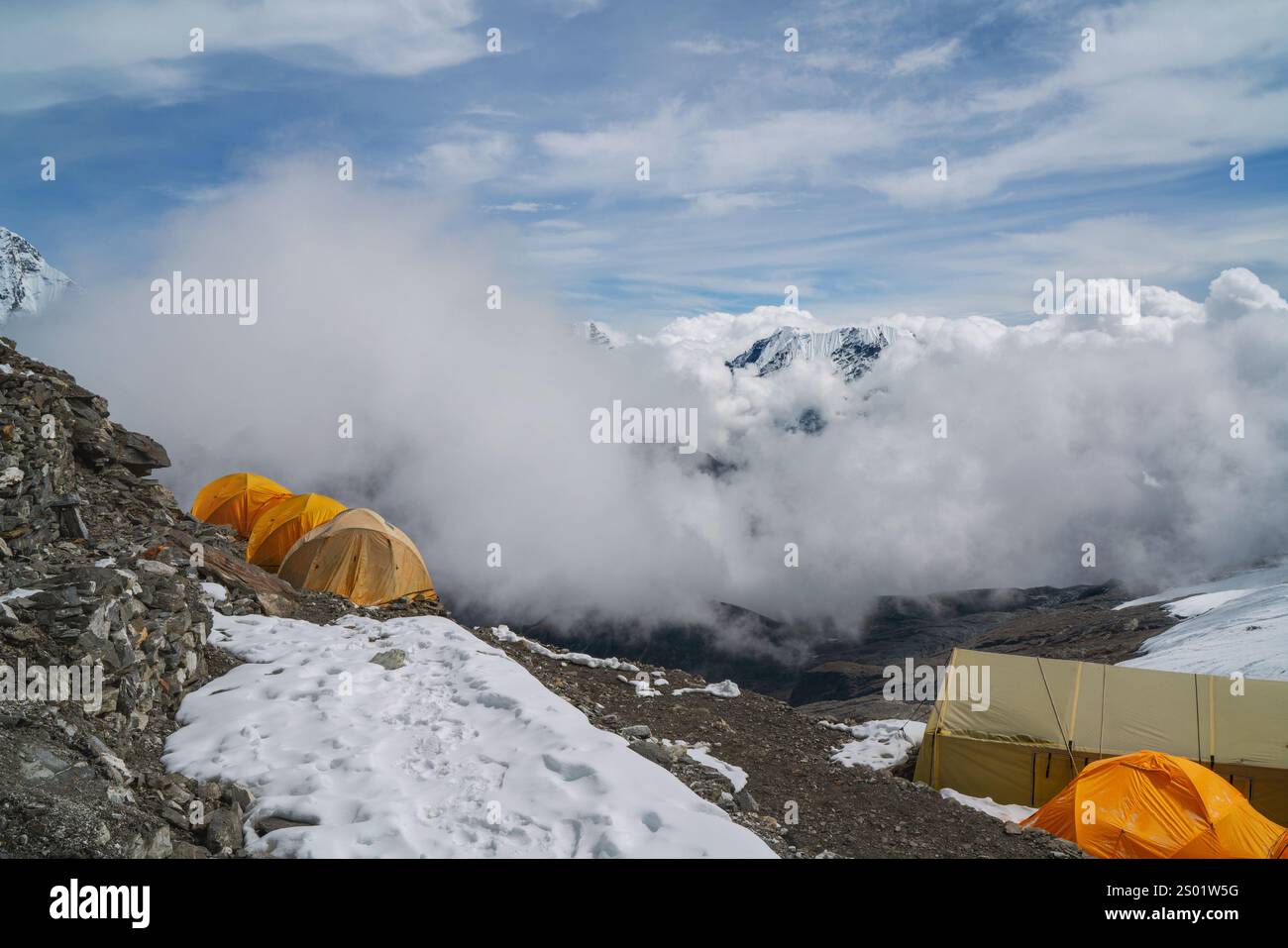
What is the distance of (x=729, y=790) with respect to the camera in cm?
1279

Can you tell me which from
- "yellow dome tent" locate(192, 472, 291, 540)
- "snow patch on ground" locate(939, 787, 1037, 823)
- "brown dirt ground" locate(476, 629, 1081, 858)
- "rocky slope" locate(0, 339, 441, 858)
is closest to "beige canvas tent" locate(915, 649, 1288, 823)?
"snow patch on ground" locate(939, 787, 1037, 823)

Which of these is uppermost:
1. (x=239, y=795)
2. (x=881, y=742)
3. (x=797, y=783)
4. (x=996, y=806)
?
(x=239, y=795)

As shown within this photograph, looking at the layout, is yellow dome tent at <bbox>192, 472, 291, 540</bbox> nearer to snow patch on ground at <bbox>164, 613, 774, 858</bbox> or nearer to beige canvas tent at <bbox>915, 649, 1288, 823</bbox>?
snow patch on ground at <bbox>164, 613, 774, 858</bbox>

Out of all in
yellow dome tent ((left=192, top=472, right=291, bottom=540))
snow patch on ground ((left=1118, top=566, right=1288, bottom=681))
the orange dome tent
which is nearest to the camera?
the orange dome tent

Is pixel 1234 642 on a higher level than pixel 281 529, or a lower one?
lower

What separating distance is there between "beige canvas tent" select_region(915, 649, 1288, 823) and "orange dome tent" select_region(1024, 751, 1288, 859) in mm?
3465

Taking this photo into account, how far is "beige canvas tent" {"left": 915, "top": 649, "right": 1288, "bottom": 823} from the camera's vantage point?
2084 cm

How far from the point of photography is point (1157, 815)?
55.0 ft

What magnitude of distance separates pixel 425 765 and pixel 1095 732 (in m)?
19.2

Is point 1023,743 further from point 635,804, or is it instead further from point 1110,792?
point 635,804

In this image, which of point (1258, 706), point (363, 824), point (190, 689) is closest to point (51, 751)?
point (363, 824)

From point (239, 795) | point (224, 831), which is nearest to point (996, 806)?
point (239, 795)

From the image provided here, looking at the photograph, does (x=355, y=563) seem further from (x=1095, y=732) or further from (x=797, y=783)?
(x=1095, y=732)

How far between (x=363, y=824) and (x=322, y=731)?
268cm
